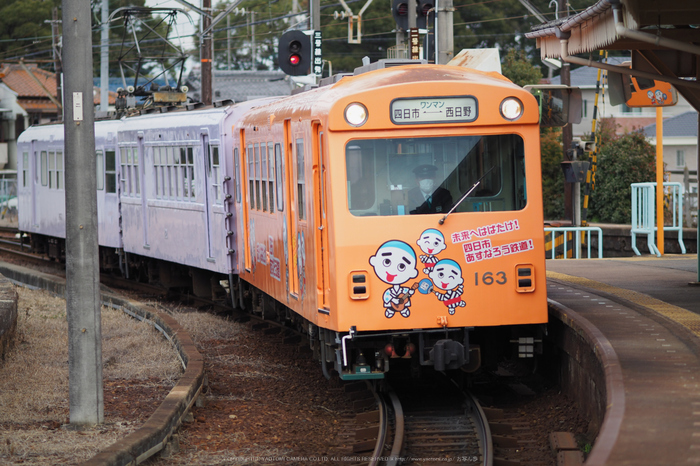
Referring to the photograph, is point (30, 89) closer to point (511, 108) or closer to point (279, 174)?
point (279, 174)

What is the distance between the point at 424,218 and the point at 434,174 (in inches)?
16.0

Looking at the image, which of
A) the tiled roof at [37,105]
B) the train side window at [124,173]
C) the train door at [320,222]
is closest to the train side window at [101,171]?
the train side window at [124,173]

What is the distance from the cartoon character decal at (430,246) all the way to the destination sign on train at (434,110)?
3.02 ft

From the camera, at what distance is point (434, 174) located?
8.66 meters

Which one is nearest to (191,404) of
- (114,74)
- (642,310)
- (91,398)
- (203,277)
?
(91,398)

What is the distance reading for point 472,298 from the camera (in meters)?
8.54

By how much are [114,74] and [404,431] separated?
201 ft

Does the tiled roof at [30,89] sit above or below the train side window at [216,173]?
above

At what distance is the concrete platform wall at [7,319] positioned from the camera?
1048cm

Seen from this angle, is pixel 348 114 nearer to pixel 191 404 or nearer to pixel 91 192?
pixel 91 192

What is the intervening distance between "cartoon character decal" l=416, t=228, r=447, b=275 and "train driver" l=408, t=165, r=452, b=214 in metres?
0.20

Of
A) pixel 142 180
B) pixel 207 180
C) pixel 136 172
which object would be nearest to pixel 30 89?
pixel 136 172

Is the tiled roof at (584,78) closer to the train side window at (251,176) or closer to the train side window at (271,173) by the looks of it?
the train side window at (251,176)

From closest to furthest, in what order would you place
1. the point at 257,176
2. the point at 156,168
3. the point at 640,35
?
the point at 640,35
the point at 257,176
the point at 156,168
